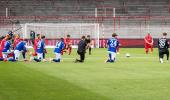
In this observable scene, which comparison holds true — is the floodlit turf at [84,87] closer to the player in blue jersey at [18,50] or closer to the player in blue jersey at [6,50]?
the player in blue jersey at [18,50]

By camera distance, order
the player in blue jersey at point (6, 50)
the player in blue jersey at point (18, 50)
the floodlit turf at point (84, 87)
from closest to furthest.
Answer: the floodlit turf at point (84, 87)
the player in blue jersey at point (18, 50)
the player in blue jersey at point (6, 50)

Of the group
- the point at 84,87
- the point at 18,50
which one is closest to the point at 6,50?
the point at 18,50

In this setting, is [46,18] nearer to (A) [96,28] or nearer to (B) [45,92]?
(A) [96,28]

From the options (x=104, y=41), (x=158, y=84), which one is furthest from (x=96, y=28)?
(x=158, y=84)

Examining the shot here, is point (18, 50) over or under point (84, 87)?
over

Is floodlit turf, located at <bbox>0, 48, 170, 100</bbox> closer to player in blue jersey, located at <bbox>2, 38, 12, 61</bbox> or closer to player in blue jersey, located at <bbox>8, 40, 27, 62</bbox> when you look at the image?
player in blue jersey, located at <bbox>8, 40, 27, 62</bbox>

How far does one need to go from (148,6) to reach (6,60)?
37786 mm

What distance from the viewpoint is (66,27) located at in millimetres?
62844

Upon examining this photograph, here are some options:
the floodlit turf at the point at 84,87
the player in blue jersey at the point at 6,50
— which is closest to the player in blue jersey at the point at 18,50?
the player in blue jersey at the point at 6,50

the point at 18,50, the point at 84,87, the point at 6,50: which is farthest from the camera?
the point at 6,50

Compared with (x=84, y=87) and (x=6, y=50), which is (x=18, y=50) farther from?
(x=84, y=87)

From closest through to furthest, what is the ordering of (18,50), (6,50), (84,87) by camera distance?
(84,87), (18,50), (6,50)

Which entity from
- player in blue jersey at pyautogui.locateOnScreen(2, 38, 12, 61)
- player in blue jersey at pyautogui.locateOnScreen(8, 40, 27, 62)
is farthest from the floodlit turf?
player in blue jersey at pyautogui.locateOnScreen(2, 38, 12, 61)

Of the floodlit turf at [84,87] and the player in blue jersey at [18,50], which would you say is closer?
the floodlit turf at [84,87]
